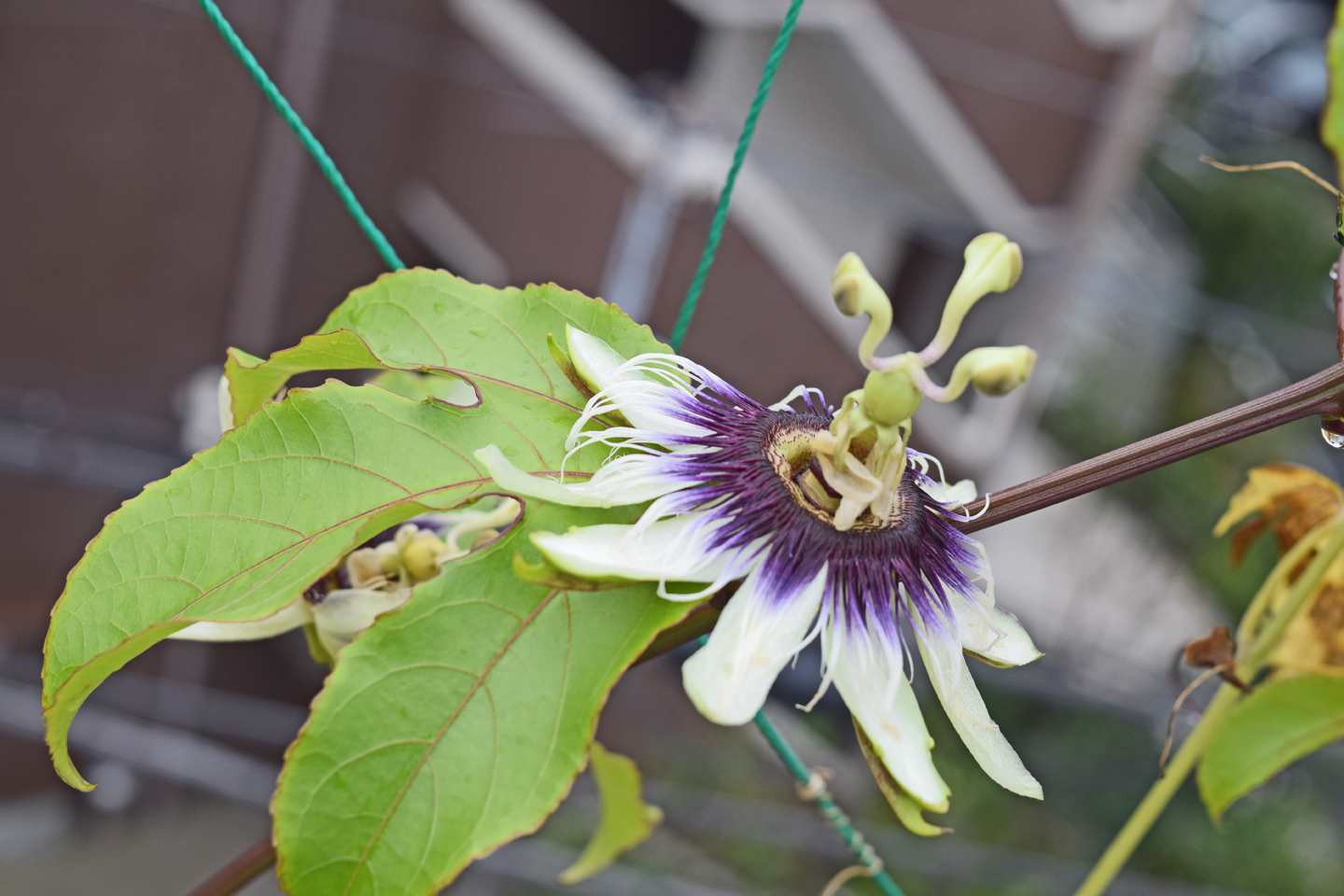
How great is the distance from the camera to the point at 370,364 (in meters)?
0.29

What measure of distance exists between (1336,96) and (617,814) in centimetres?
39

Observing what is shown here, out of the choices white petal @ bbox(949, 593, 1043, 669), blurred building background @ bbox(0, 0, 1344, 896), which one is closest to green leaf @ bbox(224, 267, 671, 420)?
white petal @ bbox(949, 593, 1043, 669)

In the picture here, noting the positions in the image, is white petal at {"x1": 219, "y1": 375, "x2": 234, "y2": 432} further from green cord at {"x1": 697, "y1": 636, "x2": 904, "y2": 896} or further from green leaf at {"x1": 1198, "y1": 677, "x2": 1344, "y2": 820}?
green leaf at {"x1": 1198, "y1": 677, "x2": 1344, "y2": 820}

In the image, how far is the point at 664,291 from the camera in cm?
293

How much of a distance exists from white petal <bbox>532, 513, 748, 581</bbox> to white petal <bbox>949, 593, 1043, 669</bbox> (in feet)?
0.22

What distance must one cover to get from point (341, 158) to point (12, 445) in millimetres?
1128

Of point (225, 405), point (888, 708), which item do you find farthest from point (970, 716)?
point (225, 405)

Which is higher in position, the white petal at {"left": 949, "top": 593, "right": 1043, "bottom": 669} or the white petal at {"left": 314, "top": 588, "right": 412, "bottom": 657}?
the white petal at {"left": 949, "top": 593, "right": 1043, "bottom": 669}

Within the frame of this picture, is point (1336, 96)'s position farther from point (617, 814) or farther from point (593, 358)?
point (617, 814)

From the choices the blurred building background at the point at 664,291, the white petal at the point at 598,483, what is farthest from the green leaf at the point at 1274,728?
the blurred building background at the point at 664,291

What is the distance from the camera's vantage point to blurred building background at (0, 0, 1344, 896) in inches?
84.0

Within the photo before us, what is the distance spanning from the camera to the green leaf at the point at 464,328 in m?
0.28

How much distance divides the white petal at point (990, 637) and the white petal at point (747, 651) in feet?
0.16

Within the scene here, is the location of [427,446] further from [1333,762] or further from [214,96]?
[1333,762]
